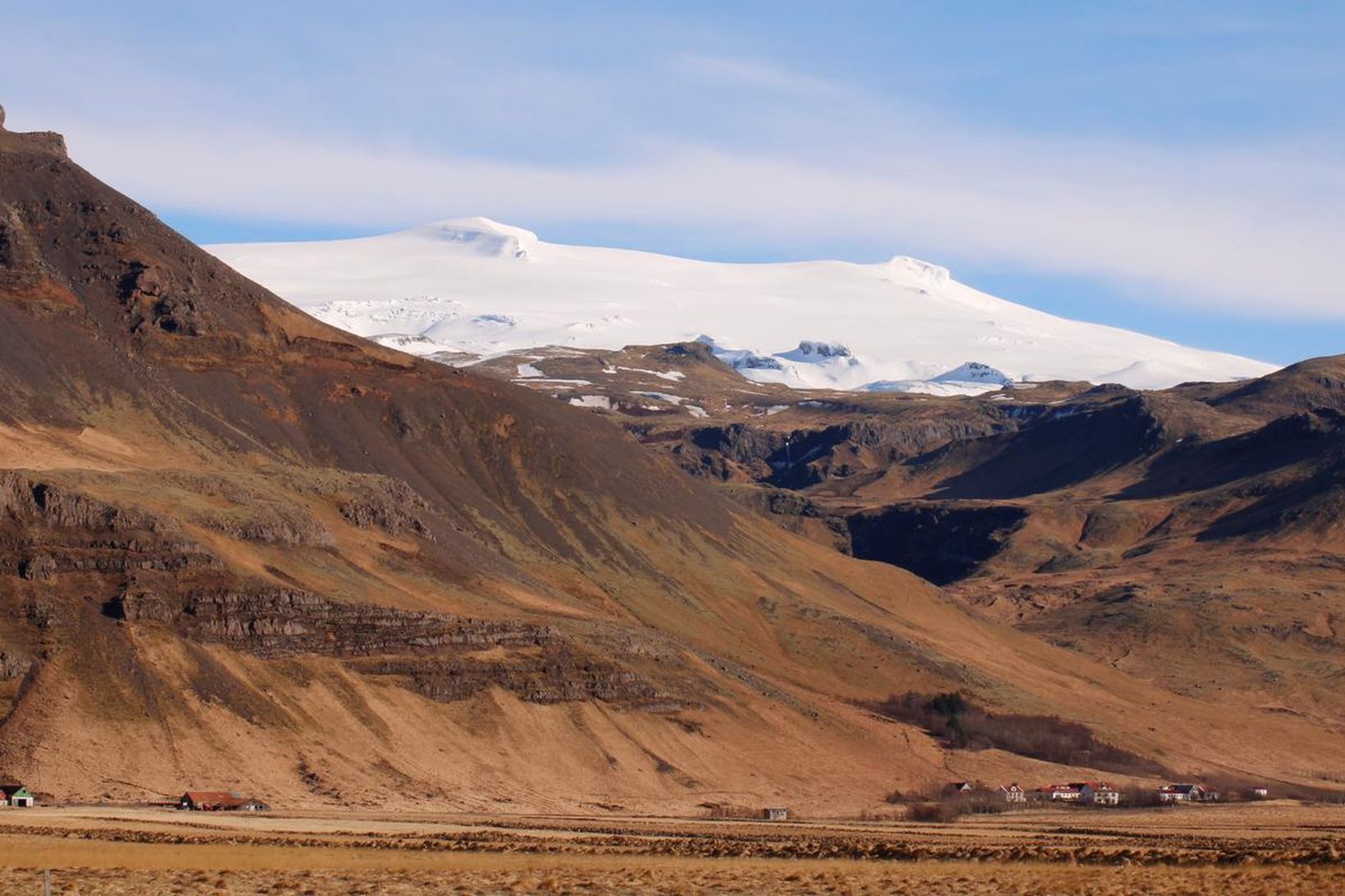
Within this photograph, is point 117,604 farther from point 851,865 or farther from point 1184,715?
point 1184,715

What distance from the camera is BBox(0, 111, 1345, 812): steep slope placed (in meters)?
120

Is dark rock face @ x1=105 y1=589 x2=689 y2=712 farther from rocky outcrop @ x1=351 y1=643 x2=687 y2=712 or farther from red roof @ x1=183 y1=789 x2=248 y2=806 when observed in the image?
red roof @ x1=183 y1=789 x2=248 y2=806

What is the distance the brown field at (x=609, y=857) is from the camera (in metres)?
56.3

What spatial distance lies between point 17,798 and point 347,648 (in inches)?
1518

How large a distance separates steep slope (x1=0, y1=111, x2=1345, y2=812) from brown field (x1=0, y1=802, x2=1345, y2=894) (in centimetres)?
2380

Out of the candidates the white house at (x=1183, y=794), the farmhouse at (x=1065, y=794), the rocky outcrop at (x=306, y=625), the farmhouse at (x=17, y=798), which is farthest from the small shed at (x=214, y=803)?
the white house at (x=1183, y=794)

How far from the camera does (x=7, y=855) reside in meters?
62.8

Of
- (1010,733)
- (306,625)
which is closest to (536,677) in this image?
(306,625)

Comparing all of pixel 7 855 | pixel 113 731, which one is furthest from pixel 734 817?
pixel 7 855

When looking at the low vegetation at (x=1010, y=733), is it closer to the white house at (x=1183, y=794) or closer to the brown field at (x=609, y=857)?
the white house at (x=1183, y=794)

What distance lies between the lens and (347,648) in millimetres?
136375

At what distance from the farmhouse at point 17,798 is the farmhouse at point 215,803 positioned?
24.4 ft

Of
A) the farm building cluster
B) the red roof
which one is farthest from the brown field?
the farm building cluster

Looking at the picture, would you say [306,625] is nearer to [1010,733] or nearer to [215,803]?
[215,803]
